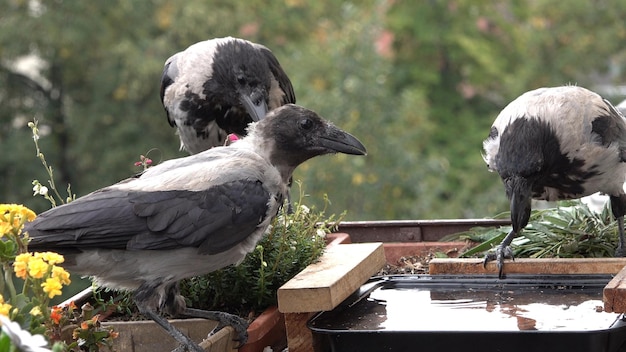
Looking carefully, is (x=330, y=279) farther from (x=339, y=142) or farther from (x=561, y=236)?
(x=561, y=236)

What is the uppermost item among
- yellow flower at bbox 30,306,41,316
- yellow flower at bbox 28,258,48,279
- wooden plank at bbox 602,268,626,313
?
yellow flower at bbox 28,258,48,279

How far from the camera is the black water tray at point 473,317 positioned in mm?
3930

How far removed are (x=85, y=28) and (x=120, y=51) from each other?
37.4 inches

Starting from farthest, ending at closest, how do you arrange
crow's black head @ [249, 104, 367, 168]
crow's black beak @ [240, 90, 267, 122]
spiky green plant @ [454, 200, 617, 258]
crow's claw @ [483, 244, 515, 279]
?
crow's black beak @ [240, 90, 267, 122] < spiky green plant @ [454, 200, 617, 258] < crow's claw @ [483, 244, 515, 279] < crow's black head @ [249, 104, 367, 168]

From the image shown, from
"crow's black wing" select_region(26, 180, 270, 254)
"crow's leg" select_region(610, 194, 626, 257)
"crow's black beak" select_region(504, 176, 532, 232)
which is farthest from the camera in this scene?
"crow's leg" select_region(610, 194, 626, 257)

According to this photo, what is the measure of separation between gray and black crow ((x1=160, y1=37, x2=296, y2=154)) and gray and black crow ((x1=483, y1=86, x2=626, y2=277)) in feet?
6.36

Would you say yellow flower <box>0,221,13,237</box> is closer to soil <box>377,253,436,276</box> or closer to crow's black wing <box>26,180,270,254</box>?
crow's black wing <box>26,180,270,254</box>

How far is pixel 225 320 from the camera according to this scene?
14.6 feet

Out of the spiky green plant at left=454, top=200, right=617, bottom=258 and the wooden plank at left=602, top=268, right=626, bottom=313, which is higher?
the wooden plank at left=602, top=268, right=626, bottom=313

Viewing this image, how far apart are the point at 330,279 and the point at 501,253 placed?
1.30 m

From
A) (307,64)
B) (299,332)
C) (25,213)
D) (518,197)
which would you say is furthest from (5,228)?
(307,64)

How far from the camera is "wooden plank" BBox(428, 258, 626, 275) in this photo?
481 cm

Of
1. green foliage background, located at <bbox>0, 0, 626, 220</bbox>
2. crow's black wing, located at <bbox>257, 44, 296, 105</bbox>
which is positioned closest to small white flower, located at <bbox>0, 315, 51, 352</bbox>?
crow's black wing, located at <bbox>257, 44, 296, 105</bbox>

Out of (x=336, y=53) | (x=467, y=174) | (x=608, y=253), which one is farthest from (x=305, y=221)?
(x=467, y=174)
